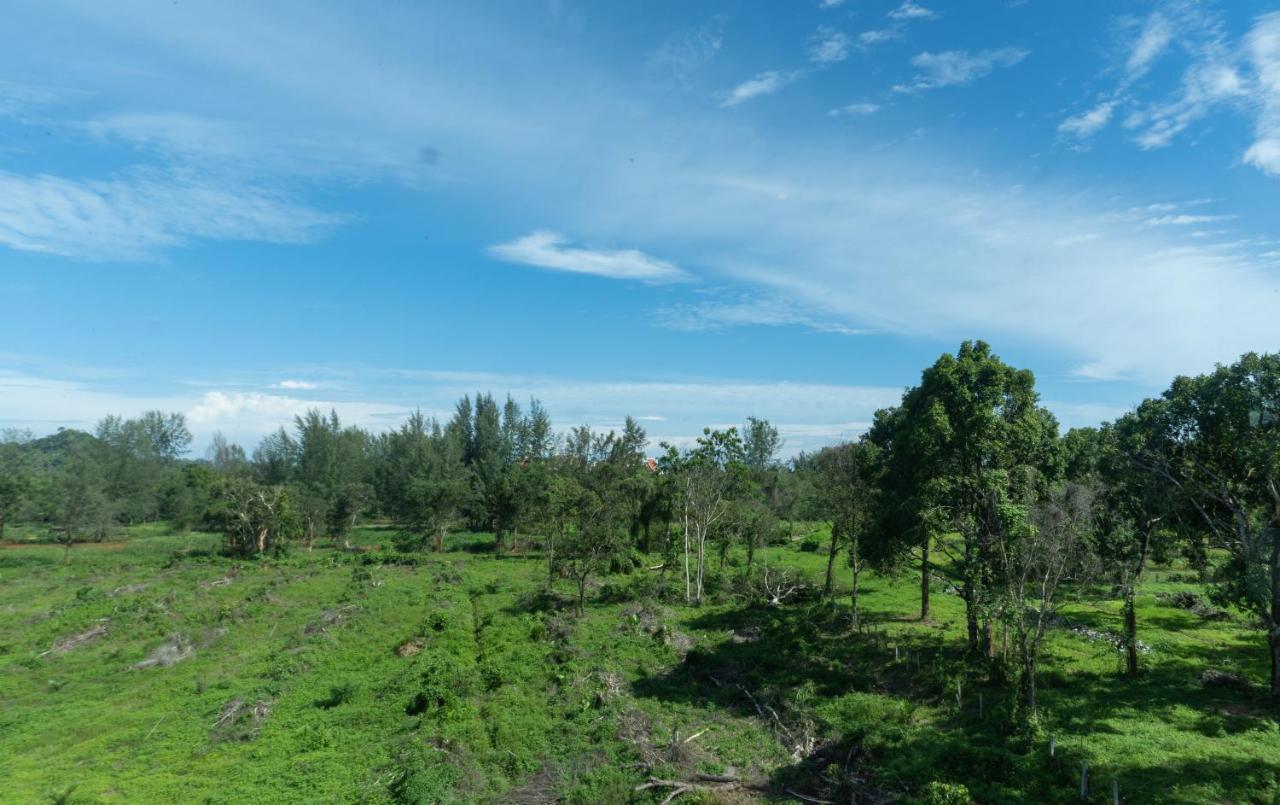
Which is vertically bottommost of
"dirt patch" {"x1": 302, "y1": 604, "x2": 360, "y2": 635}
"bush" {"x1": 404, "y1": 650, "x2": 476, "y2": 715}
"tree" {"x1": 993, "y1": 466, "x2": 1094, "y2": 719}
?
"dirt patch" {"x1": 302, "y1": 604, "x2": 360, "y2": 635}

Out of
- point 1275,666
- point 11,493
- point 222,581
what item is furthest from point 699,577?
point 11,493

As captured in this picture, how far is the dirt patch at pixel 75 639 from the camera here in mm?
30817

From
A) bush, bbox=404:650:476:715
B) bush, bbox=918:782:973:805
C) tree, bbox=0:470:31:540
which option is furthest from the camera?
tree, bbox=0:470:31:540

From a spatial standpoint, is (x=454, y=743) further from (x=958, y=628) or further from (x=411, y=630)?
(x=958, y=628)

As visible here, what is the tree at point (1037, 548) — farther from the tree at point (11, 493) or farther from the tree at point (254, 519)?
the tree at point (11, 493)

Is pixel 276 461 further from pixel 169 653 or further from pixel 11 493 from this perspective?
pixel 169 653

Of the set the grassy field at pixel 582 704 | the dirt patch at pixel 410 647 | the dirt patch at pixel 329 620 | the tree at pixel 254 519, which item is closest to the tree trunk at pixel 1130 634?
the grassy field at pixel 582 704

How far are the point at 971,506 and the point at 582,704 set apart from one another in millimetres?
18153

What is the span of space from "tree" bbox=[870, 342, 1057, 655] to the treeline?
0.09 meters

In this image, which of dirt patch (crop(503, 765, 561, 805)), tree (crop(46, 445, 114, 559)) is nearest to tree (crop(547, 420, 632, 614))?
dirt patch (crop(503, 765, 561, 805))

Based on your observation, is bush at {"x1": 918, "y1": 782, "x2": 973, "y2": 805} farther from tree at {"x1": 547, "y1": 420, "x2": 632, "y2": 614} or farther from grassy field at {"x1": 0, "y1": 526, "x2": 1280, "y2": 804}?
tree at {"x1": 547, "y1": 420, "x2": 632, "y2": 614}

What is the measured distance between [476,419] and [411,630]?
8470 centimetres

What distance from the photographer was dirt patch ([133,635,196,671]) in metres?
28.9

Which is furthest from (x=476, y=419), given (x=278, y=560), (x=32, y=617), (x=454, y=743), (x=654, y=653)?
(x=454, y=743)
